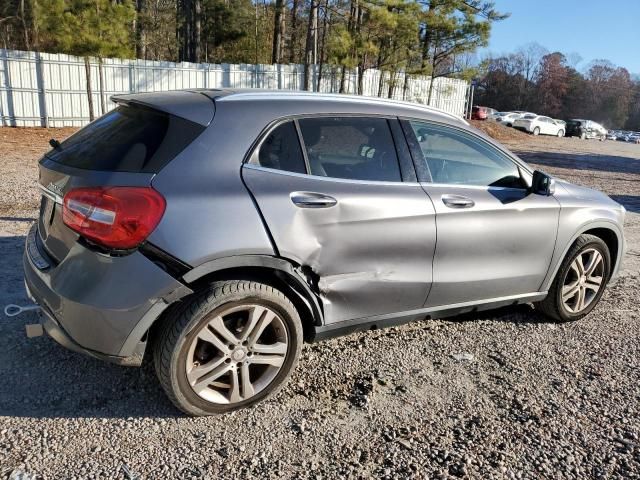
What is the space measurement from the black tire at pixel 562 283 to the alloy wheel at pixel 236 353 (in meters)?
2.41

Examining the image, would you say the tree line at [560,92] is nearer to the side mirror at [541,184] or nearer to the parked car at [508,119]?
the parked car at [508,119]

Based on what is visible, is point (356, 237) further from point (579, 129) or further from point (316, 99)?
point (579, 129)

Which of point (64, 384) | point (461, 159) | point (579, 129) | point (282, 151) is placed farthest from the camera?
point (579, 129)

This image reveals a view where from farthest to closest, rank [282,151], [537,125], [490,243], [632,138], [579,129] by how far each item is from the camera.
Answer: [632,138], [579,129], [537,125], [490,243], [282,151]

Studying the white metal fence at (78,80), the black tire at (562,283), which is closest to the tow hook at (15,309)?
the black tire at (562,283)

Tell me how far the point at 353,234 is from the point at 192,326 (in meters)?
1.03

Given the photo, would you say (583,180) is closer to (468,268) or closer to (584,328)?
(584,328)

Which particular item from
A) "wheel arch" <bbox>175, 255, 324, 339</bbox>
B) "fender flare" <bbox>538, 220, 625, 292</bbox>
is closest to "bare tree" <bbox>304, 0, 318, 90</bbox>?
"fender flare" <bbox>538, 220, 625, 292</bbox>

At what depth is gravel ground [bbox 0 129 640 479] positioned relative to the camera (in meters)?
2.66

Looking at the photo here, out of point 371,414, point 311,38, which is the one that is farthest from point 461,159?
point 311,38

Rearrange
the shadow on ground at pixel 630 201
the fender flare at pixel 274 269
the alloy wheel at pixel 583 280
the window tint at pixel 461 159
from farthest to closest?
the shadow on ground at pixel 630 201
the alloy wheel at pixel 583 280
the window tint at pixel 461 159
the fender flare at pixel 274 269

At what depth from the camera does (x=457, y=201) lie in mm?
3600

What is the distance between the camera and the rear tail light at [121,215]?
8.60 feet

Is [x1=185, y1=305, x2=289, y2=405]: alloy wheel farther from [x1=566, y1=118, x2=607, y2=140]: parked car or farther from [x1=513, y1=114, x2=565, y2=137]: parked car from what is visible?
[x1=566, y1=118, x2=607, y2=140]: parked car
